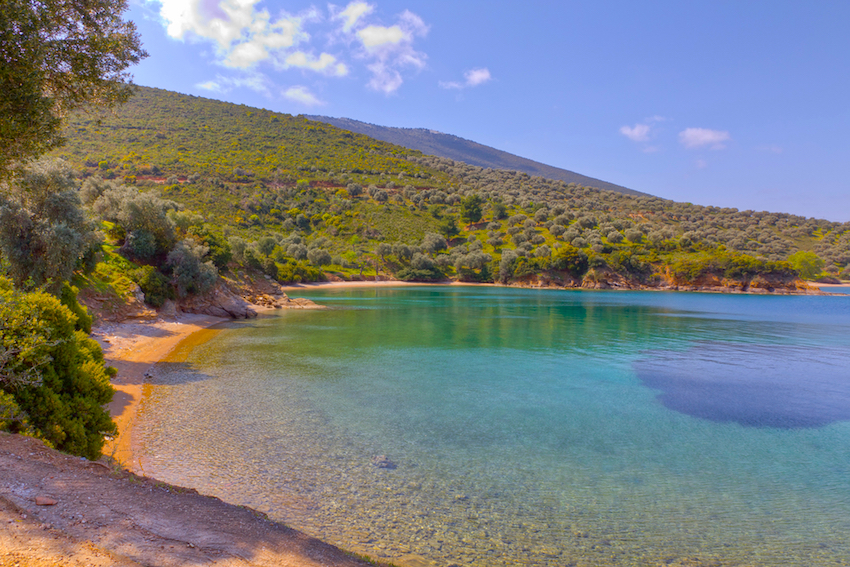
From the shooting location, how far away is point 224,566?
14.5ft

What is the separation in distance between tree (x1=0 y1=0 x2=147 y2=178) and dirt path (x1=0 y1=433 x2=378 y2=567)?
705 centimetres

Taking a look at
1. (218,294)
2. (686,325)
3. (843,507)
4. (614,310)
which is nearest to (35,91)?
(843,507)

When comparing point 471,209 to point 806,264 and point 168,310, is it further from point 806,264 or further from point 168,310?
point 168,310

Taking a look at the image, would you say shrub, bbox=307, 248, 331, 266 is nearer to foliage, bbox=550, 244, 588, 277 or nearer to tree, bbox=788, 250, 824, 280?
foliage, bbox=550, 244, 588, 277

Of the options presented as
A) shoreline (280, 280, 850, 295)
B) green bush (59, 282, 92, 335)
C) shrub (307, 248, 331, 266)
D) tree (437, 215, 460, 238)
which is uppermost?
tree (437, 215, 460, 238)

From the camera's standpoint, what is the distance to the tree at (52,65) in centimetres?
916

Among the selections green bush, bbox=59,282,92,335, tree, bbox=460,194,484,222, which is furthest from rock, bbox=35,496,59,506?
tree, bbox=460,194,484,222

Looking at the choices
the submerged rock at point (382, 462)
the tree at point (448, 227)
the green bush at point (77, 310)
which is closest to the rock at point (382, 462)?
the submerged rock at point (382, 462)

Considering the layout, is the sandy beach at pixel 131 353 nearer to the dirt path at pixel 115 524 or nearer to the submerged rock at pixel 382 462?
the dirt path at pixel 115 524

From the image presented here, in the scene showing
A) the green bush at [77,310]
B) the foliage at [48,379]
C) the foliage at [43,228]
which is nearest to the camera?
the foliage at [48,379]

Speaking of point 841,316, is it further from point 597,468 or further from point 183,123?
point 183,123

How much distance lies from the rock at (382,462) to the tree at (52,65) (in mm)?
10517

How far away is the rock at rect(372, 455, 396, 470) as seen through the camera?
31.5 feet

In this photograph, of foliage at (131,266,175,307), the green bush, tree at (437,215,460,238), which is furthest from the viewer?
tree at (437,215,460,238)
